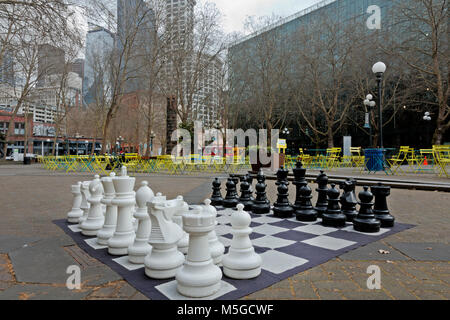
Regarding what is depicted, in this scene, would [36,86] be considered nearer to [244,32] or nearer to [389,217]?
[244,32]

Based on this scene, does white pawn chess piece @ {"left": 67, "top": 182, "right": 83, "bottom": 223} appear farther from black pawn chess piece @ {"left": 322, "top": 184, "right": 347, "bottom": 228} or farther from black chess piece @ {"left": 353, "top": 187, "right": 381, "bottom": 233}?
black chess piece @ {"left": 353, "top": 187, "right": 381, "bottom": 233}

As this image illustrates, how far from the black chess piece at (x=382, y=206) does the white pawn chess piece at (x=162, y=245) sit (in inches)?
93.2

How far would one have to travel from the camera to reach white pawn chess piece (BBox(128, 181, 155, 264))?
6.61 feet

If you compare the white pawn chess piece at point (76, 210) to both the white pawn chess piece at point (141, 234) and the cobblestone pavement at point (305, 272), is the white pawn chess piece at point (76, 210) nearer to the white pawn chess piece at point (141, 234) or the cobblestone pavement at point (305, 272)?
the cobblestone pavement at point (305, 272)

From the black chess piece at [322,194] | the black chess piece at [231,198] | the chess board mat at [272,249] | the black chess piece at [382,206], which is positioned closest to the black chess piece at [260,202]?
the chess board mat at [272,249]

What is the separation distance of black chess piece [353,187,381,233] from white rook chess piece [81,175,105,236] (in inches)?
105

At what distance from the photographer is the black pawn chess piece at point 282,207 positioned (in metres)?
3.50

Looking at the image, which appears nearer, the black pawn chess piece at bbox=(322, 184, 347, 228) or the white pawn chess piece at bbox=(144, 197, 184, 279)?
the white pawn chess piece at bbox=(144, 197, 184, 279)

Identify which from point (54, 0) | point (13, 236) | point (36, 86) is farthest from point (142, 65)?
point (13, 236)

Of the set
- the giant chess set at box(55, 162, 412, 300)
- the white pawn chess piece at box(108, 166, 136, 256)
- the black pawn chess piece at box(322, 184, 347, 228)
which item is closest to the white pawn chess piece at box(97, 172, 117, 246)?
the giant chess set at box(55, 162, 412, 300)

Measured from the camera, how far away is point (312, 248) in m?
2.37

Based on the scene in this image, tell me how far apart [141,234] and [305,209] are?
2079mm

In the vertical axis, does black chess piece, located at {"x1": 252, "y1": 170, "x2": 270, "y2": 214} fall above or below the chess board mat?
above

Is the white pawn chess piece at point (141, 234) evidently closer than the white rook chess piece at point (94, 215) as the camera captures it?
Yes
